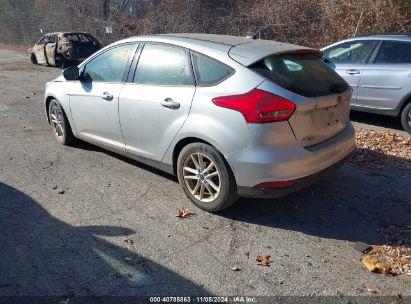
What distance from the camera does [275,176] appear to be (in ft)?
11.8

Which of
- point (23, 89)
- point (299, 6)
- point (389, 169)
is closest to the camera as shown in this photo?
point (389, 169)

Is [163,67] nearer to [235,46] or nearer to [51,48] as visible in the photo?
[235,46]

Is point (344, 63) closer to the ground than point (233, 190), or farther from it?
farther from it

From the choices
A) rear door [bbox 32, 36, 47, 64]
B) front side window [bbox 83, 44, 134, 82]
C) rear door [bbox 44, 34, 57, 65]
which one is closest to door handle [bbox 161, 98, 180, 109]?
front side window [bbox 83, 44, 134, 82]

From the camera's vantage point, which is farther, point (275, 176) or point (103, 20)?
point (103, 20)

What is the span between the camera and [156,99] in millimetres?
4266

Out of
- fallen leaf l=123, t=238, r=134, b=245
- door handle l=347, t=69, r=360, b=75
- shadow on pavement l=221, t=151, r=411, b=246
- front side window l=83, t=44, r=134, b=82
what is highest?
front side window l=83, t=44, r=134, b=82

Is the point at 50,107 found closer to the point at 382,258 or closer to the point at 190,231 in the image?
the point at 190,231

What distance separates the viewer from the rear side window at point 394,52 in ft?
22.7

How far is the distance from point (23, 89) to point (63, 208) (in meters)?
→ 8.45

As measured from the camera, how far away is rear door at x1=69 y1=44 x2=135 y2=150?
4812 mm

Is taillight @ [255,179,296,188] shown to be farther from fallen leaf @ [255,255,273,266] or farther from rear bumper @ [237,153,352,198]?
fallen leaf @ [255,255,273,266]

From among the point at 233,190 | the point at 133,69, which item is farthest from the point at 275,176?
the point at 133,69

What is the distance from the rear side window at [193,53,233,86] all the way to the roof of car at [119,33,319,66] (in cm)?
12
